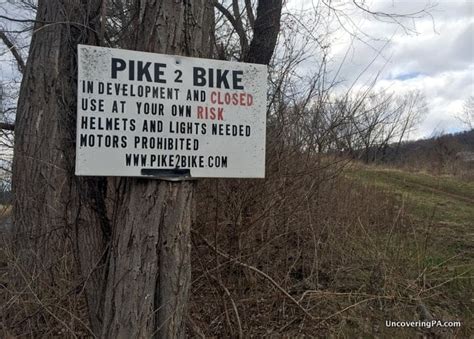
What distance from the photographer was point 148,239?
254 cm

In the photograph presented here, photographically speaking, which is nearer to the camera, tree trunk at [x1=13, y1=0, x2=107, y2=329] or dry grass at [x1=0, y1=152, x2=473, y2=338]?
tree trunk at [x1=13, y1=0, x2=107, y2=329]

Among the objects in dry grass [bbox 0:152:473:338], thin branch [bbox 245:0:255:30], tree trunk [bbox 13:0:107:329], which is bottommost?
dry grass [bbox 0:152:473:338]

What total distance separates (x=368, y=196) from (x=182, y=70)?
4.69m

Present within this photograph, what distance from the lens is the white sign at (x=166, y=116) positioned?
240 cm

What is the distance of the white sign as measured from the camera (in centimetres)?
240

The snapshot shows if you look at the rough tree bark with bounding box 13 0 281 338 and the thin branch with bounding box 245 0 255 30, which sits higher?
the thin branch with bounding box 245 0 255 30

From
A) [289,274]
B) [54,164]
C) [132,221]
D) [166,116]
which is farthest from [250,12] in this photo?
[132,221]

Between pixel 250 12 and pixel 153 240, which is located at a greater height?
pixel 250 12

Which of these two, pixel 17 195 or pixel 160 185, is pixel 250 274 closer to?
pixel 160 185

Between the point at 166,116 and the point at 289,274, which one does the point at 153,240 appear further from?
the point at 289,274

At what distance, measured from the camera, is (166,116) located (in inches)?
98.7

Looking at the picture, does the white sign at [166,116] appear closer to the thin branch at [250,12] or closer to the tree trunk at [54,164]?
the tree trunk at [54,164]

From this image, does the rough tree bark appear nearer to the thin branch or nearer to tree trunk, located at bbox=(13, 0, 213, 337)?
tree trunk, located at bbox=(13, 0, 213, 337)

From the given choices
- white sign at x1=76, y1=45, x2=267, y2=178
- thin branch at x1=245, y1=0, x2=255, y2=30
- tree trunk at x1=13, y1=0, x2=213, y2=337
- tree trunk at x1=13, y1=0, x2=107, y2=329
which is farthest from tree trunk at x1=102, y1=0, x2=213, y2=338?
thin branch at x1=245, y1=0, x2=255, y2=30
